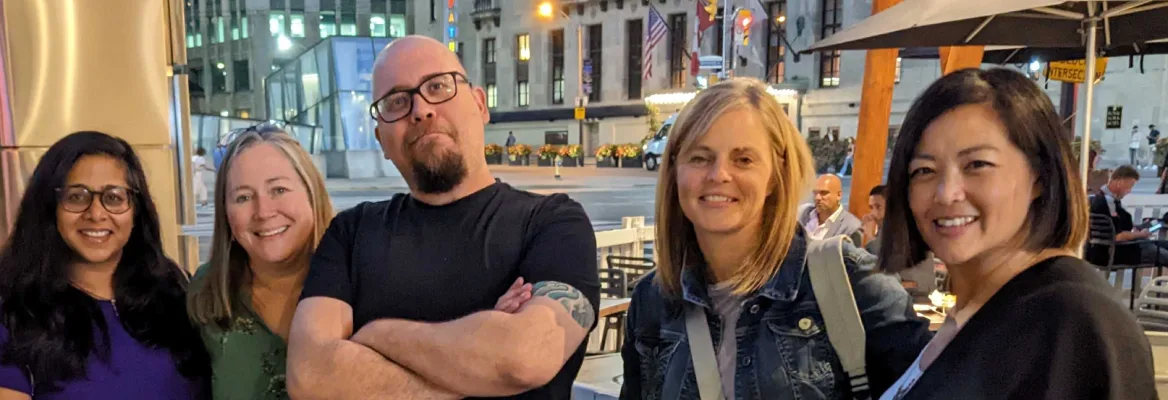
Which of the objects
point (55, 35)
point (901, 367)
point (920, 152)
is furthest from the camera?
point (55, 35)

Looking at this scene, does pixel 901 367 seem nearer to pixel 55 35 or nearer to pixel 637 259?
pixel 55 35

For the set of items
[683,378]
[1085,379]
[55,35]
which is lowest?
[683,378]

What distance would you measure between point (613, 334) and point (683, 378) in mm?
5544

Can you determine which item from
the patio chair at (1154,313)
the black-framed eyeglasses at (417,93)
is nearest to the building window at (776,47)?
the patio chair at (1154,313)

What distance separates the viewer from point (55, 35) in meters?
3.29

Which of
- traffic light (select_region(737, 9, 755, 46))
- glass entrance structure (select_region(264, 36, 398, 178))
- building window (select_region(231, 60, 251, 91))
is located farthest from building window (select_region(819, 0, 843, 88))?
building window (select_region(231, 60, 251, 91))

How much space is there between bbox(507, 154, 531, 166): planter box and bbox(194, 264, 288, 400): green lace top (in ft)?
131

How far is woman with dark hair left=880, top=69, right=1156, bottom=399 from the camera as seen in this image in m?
1.07

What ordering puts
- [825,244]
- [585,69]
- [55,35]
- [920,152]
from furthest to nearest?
[585,69], [55,35], [825,244], [920,152]

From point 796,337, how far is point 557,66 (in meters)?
42.5

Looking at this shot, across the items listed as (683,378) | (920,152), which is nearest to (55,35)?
(683,378)

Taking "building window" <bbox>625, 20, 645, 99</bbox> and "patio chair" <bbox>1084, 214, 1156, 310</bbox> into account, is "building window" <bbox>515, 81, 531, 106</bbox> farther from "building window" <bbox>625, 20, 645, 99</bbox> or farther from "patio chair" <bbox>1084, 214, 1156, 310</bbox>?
"patio chair" <bbox>1084, 214, 1156, 310</bbox>

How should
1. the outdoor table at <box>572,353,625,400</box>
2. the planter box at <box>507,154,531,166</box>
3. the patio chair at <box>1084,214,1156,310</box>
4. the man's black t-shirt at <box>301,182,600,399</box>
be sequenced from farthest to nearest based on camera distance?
the planter box at <box>507,154,531,166</box> < the patio chair at <box>1084,214,1156,310</box> < the outdoor table at <box>572,353,625,400</box> < the man's black t-shirt at <box>301,182,600,399</box>

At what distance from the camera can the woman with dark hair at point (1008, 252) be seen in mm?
1074
